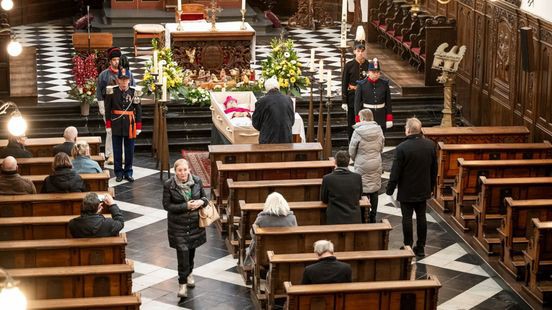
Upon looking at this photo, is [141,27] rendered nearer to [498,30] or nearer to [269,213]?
[498,30]

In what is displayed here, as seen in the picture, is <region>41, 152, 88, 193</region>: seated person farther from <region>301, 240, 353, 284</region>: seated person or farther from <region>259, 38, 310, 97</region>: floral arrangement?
<region>259, 38, 310, 97</region>: floral arrangement

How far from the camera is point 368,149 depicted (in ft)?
46.3

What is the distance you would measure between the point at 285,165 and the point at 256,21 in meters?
12.1

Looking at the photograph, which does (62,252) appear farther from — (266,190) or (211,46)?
(211,46)

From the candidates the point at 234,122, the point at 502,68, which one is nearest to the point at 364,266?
the point at 234,122

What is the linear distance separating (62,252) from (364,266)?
9.83ft

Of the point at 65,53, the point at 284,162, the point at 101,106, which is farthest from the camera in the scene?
the point at 65,53

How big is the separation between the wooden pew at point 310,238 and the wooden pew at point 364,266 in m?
0.61

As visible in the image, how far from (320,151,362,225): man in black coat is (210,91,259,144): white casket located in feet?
13.3

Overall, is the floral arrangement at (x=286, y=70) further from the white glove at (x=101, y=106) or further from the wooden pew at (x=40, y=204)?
the wooden pew at (x=40, y=204)

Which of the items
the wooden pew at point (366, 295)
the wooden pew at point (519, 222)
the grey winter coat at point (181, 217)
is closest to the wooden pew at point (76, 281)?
the grey winter coat at point (181, 217)

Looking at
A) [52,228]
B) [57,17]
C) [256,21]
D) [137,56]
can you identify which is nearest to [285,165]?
[52,228]

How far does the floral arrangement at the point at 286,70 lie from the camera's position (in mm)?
18688

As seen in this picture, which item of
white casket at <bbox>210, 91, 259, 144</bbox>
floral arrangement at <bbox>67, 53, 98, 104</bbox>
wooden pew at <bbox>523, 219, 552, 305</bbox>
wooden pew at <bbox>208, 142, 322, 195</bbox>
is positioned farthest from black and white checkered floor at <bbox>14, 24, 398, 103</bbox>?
wooden pew at <bbox>523, 219, 552, 305</bbox>
